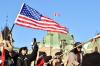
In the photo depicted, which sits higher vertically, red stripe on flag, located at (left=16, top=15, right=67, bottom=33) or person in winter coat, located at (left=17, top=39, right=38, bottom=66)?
red stripe on flag, located at (left=16, top=15, right=67, bottom=33)

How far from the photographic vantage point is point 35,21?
10953 mm

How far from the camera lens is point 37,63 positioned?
977cm

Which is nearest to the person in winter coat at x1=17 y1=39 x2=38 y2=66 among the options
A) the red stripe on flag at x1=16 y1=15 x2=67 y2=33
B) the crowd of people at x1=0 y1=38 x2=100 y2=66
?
the crowd of people at x1=0 y1=38 x2=100 y2=66

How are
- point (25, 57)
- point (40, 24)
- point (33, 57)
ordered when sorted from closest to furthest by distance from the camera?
point (25, 57) < point (33, 57) < point (40, 24)

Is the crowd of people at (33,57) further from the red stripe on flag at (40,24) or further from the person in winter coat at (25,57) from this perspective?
the red stripe on flag at (40,24)

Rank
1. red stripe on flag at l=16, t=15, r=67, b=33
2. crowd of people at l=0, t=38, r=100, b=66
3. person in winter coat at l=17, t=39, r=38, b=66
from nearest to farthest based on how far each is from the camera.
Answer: crowd of people at l=0, t=38, r=100, b=66
person in winter coat at l=17, t=39, r=38, b=66
red stripe on flag at l=16, t=15, r=67, b=33

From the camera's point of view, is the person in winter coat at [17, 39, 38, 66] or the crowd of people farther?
the person in winter coat at [17, 39, 38, 66]

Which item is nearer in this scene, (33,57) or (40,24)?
(33,57)

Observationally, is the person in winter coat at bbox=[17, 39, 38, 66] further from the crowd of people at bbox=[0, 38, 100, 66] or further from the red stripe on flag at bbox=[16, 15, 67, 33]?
the red stripe on flag at bbox=[16, 15, 67, 33]

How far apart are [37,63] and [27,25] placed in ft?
5.34

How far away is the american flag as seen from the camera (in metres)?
10.6

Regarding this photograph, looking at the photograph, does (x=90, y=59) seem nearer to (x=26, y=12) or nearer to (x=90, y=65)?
(x=90, y=65)

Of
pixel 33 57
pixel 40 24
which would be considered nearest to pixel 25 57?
pixel 33 57

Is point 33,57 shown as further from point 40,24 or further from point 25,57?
point 40,24
